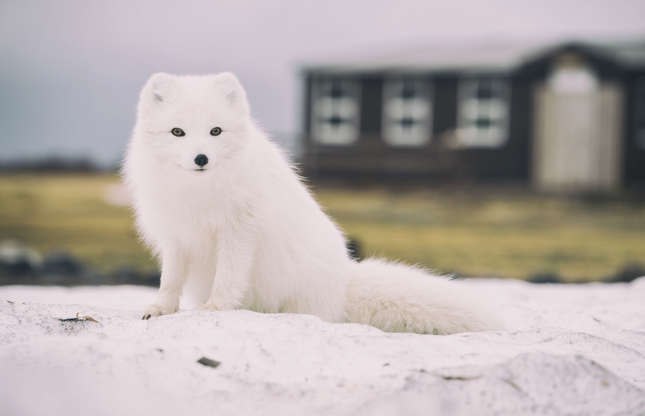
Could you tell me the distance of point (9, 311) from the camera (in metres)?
2.85

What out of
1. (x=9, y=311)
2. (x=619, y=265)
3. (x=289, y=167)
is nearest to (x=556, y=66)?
(x=619, y=265)

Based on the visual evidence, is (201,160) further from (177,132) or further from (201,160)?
(177,132)

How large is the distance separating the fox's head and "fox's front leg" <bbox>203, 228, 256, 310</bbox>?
0.37 metres

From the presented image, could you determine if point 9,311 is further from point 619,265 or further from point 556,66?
point 556,66

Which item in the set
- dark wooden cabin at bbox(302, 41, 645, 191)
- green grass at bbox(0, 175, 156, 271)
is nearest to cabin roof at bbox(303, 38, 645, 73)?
dark wooden cabin at bbox(302, 41, 645, 191)

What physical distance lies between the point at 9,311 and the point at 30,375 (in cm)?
87

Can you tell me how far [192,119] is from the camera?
2703 mm

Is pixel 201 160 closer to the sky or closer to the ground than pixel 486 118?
closer to the ground

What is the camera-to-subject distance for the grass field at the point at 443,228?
25.3ft

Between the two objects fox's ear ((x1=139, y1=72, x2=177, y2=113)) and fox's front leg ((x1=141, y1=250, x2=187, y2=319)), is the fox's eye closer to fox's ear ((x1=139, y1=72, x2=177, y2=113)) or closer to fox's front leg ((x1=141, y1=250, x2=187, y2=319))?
fox's ear ((x1=139, y1=72, x2=177, y2=113))

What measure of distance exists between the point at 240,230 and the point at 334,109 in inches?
600

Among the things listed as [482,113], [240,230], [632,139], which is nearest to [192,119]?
[240,230]

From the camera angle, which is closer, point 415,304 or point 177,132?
point 177,132

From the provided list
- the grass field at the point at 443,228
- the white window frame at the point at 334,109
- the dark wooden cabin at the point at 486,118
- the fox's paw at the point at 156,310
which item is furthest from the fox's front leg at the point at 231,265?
the white window frame at the point at 334,109
